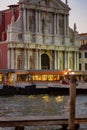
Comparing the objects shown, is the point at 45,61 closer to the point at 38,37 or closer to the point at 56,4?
the point at 38,37

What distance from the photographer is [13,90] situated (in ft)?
192

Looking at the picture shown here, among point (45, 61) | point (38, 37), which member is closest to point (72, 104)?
point (38, 37)

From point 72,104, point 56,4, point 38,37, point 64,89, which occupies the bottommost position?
point 64,89

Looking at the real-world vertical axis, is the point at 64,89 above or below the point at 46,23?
below

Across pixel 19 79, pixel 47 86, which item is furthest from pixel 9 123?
pixel 19 79

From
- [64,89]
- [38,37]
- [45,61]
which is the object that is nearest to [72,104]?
[64,89]

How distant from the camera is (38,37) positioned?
77.3m

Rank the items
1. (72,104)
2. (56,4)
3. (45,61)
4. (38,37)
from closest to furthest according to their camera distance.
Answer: (72,104)
(38,37)
(45,61)
(56,4)

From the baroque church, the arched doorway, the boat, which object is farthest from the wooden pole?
the arched doorway

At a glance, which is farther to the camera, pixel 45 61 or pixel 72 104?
pixel 45 61

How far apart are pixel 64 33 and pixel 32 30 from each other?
25.4 ft

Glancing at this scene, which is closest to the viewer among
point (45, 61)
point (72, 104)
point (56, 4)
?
point (72, 104)

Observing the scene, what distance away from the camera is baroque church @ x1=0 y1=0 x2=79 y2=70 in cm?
7456

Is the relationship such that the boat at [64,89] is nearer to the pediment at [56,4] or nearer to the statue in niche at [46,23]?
the statue in niche at [46,23]
